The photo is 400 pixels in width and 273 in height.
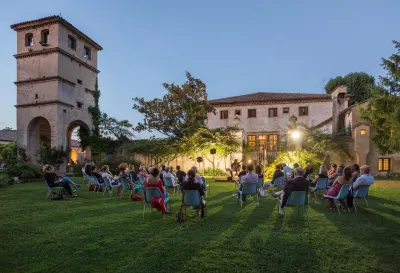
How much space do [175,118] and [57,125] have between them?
9.56 meters

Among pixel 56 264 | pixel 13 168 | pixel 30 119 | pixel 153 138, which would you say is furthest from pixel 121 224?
pixel 30 119

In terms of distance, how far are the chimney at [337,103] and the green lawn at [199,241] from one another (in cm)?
2127

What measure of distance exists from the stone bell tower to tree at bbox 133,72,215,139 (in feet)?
21.1

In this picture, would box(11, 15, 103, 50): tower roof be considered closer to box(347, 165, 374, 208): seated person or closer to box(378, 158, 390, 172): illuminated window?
box(347, 165, 374, 208): seated person

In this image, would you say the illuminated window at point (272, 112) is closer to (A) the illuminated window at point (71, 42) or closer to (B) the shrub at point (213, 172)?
(B) the shrub at point (213, 172)

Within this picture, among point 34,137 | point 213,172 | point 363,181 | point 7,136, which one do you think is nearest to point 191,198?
point 363,181

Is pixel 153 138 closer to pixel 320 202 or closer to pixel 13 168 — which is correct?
pixel 13 168

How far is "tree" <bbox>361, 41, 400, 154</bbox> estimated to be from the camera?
1462 cm

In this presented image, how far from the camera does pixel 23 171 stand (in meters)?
17.2

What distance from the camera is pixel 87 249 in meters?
4.41

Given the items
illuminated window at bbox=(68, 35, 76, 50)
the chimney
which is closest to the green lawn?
illuminated window at bbox=(68, 35, 76, 50)

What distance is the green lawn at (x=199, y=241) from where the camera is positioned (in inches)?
149

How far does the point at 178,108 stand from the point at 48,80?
35.9ft

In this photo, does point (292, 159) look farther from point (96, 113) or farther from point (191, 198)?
point (96, 113)
